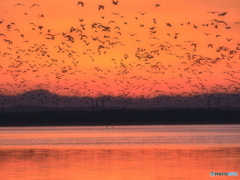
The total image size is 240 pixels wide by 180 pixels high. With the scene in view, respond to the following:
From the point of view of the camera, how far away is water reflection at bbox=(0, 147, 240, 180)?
25031 millimetres

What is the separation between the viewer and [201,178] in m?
24.1

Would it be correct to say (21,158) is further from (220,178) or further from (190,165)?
(220,178)

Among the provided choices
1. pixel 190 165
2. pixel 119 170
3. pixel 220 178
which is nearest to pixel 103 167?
pixel 119 170

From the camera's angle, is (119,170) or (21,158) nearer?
(119,170)

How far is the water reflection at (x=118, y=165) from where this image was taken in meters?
25.0

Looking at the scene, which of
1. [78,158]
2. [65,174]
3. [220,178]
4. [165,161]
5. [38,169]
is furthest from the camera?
[78,158]

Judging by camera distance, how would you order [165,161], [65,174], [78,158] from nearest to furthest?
[65,174] → [165,161] → [78,158]

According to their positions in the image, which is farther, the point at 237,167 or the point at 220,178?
the point at 237,167

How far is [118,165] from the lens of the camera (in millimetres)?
28719

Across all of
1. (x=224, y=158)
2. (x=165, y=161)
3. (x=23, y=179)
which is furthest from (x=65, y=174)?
(x=224, y=158)

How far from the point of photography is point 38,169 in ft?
89.7

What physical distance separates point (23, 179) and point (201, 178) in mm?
Result: 5624

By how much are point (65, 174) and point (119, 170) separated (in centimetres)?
220

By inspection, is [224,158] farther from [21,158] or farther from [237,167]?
[21,158]
